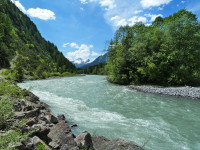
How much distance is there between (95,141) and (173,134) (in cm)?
435

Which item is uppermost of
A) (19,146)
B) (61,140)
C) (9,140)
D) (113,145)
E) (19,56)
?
(19,56)

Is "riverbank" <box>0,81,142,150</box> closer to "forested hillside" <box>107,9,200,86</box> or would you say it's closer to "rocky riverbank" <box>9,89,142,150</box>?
"rocky riverbank" <box>9,89,142,150</box>

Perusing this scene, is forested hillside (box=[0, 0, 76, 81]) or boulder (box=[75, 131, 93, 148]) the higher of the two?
forested hillside (box=[0, 0, 76, 81])

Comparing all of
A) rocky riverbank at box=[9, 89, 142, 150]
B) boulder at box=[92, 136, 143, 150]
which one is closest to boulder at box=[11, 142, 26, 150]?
rocky riverbank at box=[9, 89, 142, 150]

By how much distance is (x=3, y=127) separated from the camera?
3.76m

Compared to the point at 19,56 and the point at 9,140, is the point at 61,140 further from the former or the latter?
the point at 19,56

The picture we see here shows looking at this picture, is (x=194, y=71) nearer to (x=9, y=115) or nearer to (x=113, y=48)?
(x=113, y=48)

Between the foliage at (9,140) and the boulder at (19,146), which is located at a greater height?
the foliage at (9,140)

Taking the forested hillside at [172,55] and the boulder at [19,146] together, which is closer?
the boulder at [19,146]

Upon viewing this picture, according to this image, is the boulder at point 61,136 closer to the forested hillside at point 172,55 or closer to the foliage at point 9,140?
the foliage at point 9,140

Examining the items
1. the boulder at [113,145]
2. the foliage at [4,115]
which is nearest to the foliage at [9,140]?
the foliage at [4,115]

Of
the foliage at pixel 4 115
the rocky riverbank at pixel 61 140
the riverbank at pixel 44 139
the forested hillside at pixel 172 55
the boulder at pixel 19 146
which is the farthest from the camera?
the forested hillside at pixel 172 55

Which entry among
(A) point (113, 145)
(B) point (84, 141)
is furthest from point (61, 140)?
(A) point (113, 145)

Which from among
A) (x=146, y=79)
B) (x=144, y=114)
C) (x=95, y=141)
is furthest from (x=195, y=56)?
(x=95, y=141)
